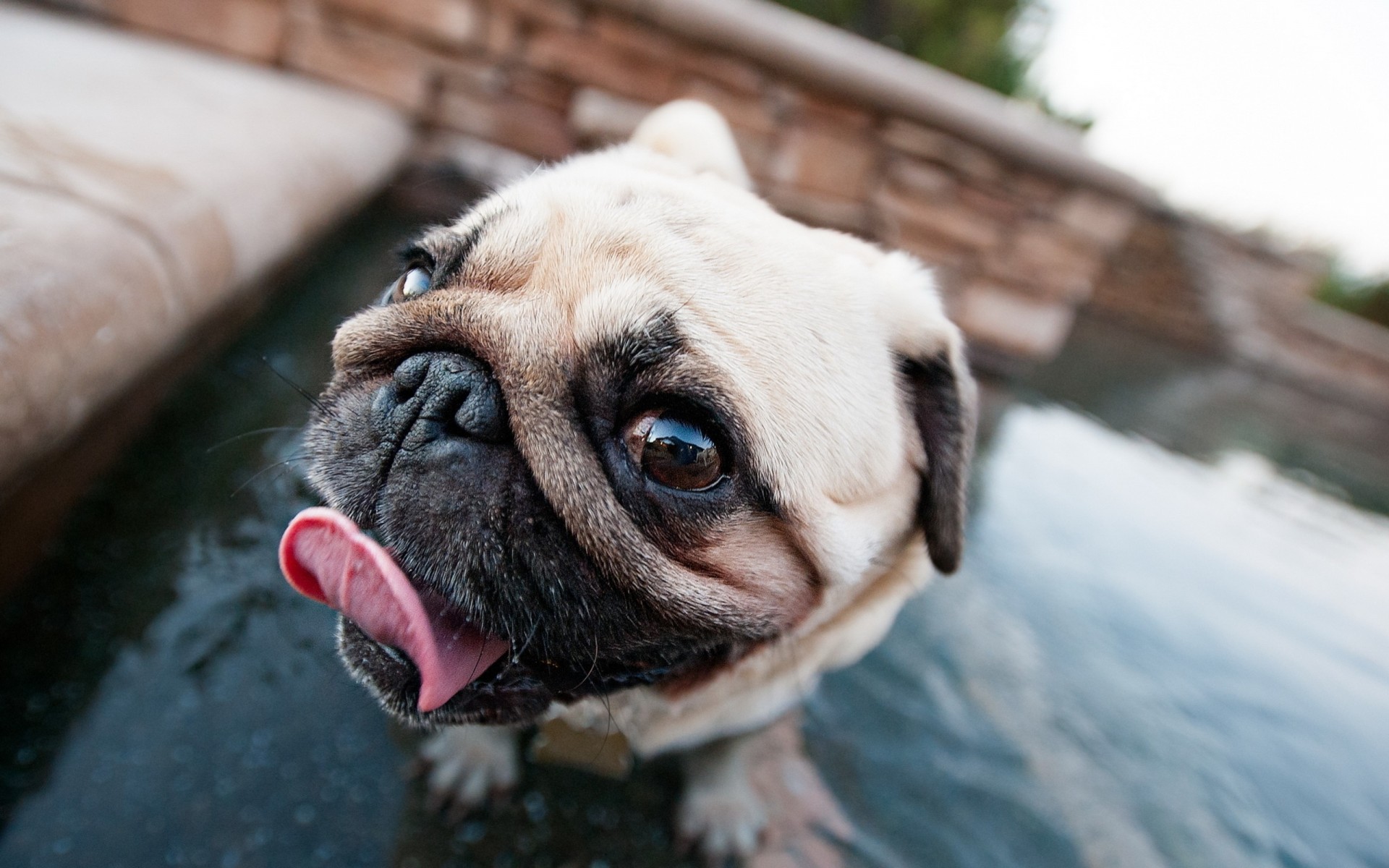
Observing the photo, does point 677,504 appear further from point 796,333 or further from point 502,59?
point 502,59

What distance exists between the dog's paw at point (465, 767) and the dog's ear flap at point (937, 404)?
1318mm

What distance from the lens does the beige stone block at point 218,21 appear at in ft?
13.9

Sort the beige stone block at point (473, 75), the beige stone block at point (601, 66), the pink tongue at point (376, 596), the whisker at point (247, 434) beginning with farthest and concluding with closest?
1. the beige stone block at point (473, 75)
2. the beige stone block at point (601, 66)
3. the whisker at point (247, 434)
4. the pink tongue at point (376, 596)

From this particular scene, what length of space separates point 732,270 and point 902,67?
14.7ft

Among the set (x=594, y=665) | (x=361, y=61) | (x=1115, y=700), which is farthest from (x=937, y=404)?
(x=361, y=61)

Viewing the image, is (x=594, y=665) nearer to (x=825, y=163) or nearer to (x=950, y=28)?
(x=825, y=163)

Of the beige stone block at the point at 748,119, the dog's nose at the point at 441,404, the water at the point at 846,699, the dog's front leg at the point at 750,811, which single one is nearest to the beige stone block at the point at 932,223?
the beige stone block at the point at 748,119

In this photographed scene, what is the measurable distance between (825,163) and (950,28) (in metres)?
12.9

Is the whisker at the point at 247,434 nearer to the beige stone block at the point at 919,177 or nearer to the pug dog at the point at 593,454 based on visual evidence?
the pug dog at the point at 593,454

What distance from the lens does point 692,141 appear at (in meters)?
2.38

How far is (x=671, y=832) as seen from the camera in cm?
206

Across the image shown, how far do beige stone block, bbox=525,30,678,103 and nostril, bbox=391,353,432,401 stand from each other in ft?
13.9

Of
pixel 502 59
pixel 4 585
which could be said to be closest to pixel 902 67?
pixel 502 59

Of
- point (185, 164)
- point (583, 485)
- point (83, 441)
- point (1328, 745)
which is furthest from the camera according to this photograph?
point (1328, 745)
